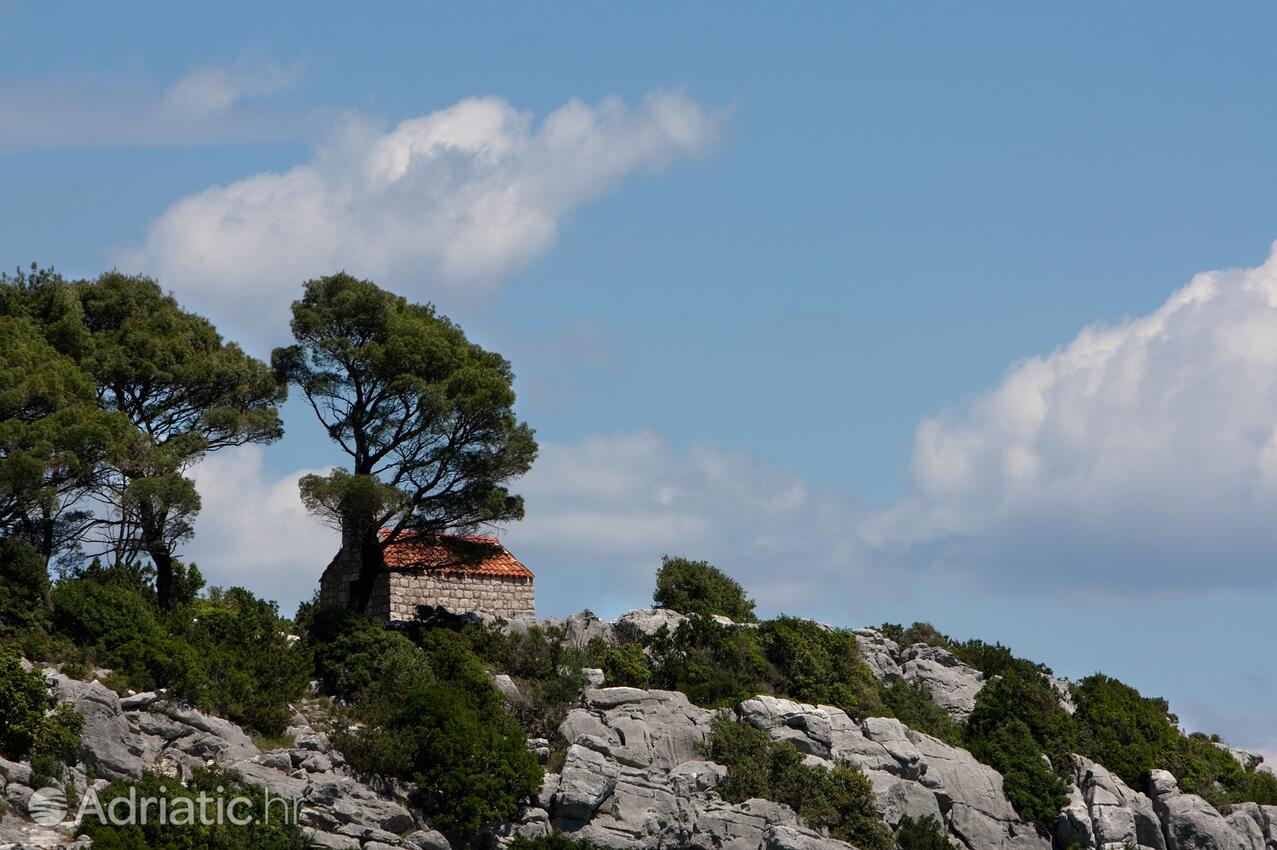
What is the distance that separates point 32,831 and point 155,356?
56.2ft

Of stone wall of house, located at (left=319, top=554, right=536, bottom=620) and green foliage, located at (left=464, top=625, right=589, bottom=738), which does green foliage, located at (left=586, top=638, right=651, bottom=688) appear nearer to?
green foliage, located at (left=464, top=625, right=589, bottom=738)

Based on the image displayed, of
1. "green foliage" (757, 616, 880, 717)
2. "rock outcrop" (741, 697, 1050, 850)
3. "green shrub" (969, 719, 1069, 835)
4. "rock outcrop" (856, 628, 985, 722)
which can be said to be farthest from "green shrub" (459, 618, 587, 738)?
"green shrub" (969, 719, 1069, 835)

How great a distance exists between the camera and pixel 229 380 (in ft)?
180

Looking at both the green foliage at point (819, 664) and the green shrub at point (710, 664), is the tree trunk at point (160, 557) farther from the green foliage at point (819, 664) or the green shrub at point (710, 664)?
the green foliage at point (819, 664)

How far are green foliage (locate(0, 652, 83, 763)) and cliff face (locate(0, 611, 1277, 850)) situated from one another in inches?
22.6

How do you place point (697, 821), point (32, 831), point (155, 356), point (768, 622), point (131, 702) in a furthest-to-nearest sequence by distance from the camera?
point (768, 622), point (155, 356), point (697, 821), point (131, 702), point (32, 831)

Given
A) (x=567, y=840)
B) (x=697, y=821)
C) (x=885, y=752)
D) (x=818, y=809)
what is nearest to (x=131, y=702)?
(x=567, y=840)

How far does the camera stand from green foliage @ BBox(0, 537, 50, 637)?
47.2 metres

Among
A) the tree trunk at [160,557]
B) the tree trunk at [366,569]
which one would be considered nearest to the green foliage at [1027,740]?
the tree trunk at [366,569]

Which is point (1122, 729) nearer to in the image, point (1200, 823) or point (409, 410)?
point (1200, 823)

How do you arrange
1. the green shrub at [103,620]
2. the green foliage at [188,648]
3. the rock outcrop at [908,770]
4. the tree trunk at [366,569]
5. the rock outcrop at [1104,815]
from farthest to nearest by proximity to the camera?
the rock outcrop at [1104,815], the tree trunk at [366,569], the rock outcrop at [908,770], the green shrub at [103,620], the green foliage at [188,648]

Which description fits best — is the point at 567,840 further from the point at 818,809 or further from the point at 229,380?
the point at 229,380

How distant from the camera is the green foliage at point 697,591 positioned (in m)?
62.5

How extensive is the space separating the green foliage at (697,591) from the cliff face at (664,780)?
3.02m
